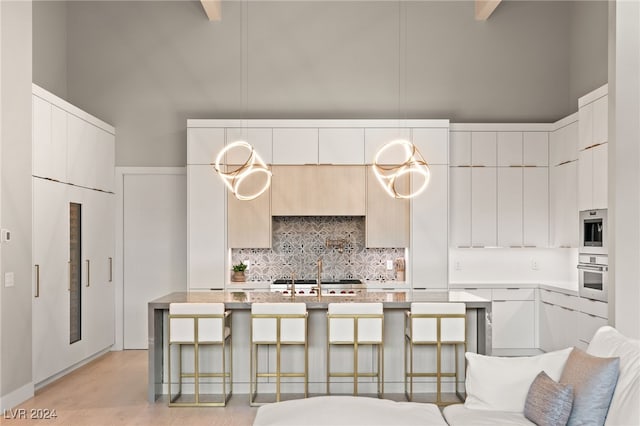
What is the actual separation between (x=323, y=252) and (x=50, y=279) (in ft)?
10.8

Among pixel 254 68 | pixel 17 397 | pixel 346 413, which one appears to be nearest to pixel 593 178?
pixel 346 413

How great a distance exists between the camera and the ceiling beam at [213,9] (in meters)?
7.19

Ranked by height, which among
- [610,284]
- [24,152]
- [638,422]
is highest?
[24,152]

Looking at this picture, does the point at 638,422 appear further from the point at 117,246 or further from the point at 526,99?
the point at 117,246

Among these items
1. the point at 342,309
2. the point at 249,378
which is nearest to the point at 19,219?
the point at 249,378

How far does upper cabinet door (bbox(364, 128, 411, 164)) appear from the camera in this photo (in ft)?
23.6

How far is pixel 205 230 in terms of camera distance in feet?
23.4

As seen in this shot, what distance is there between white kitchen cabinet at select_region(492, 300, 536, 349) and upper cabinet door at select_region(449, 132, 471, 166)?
179 cm

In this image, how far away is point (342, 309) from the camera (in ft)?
16.3

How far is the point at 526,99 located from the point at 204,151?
4.29 metres

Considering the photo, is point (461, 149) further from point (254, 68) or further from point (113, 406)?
point (113, 406)

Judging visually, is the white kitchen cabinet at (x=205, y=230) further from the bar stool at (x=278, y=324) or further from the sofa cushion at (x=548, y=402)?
the sofa cushion at (x=548, y=402)

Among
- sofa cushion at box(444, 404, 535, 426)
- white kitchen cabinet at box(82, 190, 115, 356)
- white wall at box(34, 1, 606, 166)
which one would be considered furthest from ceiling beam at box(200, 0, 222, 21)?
sofa cushion at box(444, 404, 535, 426)

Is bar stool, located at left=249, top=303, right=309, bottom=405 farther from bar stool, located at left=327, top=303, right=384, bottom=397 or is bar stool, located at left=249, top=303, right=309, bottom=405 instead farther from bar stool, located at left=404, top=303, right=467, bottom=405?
bar stool, located at left=404, top=303, right=467, bottom=405
